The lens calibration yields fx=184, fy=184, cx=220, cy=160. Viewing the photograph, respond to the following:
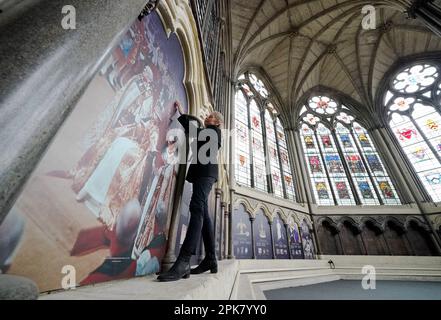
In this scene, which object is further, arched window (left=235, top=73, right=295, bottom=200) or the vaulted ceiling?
the vaulted ceiling

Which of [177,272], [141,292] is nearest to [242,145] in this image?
[177,272]

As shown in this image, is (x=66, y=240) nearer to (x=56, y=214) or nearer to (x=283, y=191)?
(x=56, y=214)

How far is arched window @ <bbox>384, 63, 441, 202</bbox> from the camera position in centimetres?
856

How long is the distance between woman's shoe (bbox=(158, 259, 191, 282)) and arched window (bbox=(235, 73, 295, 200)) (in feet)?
17.9

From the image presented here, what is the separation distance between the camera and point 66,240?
749 millimetres

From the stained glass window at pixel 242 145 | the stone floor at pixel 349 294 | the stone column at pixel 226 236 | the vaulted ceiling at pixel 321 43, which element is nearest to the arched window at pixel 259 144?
the stained glass window at pixel 242 145

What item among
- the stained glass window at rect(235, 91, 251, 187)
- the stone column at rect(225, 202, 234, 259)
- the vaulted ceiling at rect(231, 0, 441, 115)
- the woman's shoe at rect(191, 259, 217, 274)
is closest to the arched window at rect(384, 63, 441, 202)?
the vaulted ceiling at rect(231, 0, 441, 115)

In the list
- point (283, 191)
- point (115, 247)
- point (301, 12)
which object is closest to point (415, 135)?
point (283, 191)

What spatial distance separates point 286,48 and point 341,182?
27.3 ft

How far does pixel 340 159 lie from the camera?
986 centimetres

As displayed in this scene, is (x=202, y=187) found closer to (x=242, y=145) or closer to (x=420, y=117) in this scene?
(x=242, y=145)

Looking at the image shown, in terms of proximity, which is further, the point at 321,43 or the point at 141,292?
the point at 321,43

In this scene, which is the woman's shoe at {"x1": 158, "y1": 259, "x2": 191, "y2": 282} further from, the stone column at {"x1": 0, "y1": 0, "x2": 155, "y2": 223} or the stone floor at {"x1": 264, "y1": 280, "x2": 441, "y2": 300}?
the stone floor at {"x1": 264, "y1": 280, "x2": 441, "y2": 300}

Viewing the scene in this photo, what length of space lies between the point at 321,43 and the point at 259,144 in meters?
8.29
